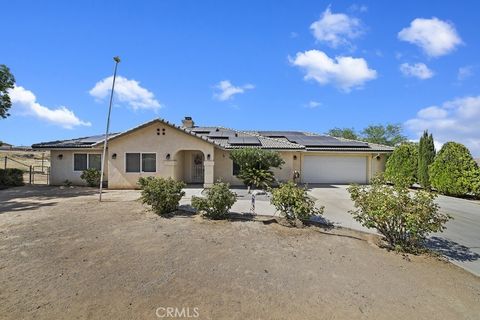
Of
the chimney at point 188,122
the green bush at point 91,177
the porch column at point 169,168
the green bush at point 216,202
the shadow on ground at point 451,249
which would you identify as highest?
the chimney at point 188,122

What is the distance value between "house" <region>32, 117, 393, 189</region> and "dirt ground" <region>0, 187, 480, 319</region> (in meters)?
9.01

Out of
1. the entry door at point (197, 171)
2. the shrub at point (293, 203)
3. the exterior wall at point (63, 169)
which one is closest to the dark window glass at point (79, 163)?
the exterior wall at point (63, 169)

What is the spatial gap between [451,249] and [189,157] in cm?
1683

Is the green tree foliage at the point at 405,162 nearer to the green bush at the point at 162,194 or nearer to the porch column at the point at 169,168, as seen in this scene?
the porch column at the point at 169,168

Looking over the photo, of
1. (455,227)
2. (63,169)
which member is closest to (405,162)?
(455,227)

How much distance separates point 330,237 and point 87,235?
7.28 m

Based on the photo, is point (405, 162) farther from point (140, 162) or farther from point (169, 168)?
point (140, 162)

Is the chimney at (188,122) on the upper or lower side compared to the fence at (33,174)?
upper

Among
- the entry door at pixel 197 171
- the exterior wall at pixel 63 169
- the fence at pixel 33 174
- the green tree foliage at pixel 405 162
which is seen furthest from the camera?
the fence at pixel 33 174

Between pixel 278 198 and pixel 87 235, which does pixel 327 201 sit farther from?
pixel 87 235

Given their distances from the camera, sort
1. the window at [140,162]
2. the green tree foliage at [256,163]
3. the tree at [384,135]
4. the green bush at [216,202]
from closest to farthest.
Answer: the green bush at [216,202]
the green tree foliage at [256,163]
the window at [140,162]
the tree at [384,135]

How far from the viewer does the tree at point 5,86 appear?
1878 cm

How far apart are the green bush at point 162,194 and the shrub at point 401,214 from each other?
6773 millimetres

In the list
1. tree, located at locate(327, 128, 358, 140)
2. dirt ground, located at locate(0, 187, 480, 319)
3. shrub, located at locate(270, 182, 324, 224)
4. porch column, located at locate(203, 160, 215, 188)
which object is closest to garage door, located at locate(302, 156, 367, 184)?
porch column, located at locate(203, 160, 215, 188)
